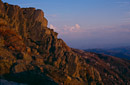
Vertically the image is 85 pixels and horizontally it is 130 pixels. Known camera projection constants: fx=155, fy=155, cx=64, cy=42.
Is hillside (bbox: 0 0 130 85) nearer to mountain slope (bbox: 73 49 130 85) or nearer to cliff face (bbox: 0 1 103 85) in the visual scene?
cliff face (bbox: 0 1 103 85)

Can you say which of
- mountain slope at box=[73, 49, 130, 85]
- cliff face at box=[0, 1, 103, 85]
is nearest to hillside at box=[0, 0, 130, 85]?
cliff face at box=[0, 1, 103, 85]

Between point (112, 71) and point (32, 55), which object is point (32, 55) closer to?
point (32, 55)

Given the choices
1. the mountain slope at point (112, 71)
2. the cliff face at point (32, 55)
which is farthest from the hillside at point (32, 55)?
the mountain slope at point (112, 71)

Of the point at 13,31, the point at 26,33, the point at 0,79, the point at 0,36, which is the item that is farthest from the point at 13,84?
the point at 26,33

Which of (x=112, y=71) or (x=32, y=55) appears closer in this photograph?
(x=32, y=55)

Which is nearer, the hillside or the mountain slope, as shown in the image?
the hillside

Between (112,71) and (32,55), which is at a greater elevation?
(32,55)

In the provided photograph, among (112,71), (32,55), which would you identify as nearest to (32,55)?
(32,55)

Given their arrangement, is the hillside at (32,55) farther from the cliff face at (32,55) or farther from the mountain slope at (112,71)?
the mountain slope at (112,71)

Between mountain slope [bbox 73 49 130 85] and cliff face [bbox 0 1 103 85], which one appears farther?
mountain slope [bbox 73 49 130 85]

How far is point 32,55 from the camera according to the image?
25.8 metres

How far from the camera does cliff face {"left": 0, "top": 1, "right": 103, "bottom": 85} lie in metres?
19.9

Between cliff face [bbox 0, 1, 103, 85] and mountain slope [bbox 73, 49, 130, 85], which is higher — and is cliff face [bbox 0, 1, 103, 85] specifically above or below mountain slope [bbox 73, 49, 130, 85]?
above

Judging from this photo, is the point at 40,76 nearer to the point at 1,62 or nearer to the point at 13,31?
the point at 1,62
